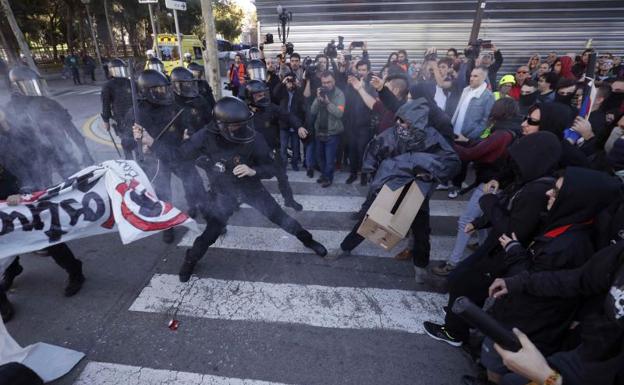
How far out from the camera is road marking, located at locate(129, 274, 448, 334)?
3111 millimetres

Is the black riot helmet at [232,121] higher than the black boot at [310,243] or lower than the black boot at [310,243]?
higher

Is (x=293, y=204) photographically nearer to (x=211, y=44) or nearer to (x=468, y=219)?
(x=468, y=219)

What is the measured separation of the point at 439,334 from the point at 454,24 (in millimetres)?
10115

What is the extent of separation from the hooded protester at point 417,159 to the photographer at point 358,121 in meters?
2.30

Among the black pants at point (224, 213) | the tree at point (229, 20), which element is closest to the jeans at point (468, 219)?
the black pants at point (224, 213)

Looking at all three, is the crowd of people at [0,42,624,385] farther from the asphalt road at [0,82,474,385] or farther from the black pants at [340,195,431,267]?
the asphalt road at [0,82,474,385]

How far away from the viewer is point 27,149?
13.0 feet

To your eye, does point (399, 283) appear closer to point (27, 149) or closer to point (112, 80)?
point (27, 149)

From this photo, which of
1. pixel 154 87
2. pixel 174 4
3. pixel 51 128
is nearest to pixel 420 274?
pixel 154 87

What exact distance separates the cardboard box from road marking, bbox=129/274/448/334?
2.00ft

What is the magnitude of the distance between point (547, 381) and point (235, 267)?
121 inches

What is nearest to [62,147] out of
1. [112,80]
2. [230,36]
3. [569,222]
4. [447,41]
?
[112,80]

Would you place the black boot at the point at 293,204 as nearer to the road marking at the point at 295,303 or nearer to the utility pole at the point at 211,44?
the road marking at the point at 295,303

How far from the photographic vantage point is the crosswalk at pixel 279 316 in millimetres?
2600
